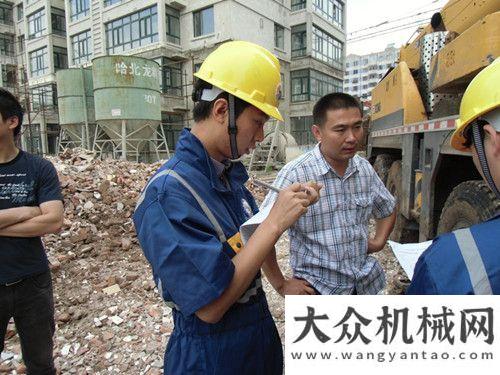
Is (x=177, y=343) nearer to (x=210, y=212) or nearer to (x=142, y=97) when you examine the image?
(x=210, y=212)

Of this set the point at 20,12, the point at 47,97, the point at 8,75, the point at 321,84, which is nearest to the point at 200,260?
the point at 321,84

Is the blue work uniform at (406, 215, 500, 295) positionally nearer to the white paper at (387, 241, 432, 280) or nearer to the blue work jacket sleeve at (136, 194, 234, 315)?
the blue work jacket sleeve at (136, 194, 234, 315)

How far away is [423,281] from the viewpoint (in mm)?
958

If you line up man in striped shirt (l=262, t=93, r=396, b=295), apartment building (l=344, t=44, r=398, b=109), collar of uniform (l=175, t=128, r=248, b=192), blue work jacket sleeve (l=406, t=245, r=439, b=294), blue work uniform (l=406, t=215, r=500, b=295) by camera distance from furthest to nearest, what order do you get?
apartment building (l=344, t=44, r=398, b=109), man in striped shirt (l=262, t=93, r=396, b=295), collar of uniform (l=175, t=128, r=248, b=192), blue work jacket sleeve (l=406, t=245, r=439, b=294), blue work uniform (l=406, t=215, r=500, b=295)

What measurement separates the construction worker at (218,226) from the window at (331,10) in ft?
90.8

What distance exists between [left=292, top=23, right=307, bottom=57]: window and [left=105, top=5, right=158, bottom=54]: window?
9836 mm

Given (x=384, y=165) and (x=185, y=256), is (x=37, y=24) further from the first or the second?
(x=185, y=256)

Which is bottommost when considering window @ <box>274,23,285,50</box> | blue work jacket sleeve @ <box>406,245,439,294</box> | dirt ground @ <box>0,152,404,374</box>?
dirt ground @ <box>0,152,404,374</box>

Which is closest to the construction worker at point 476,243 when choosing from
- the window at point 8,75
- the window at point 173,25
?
the window at point 173,25

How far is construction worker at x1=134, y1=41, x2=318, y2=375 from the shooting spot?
112 centimetres

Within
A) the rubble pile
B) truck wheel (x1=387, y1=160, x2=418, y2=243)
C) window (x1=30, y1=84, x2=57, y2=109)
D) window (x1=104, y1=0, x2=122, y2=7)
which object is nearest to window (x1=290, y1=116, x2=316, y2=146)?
window (x1=104, y1=0, x2=122, y2=7)

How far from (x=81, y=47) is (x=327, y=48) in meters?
18.2

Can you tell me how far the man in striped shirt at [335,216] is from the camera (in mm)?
2064

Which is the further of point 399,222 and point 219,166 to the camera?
point 399,222
